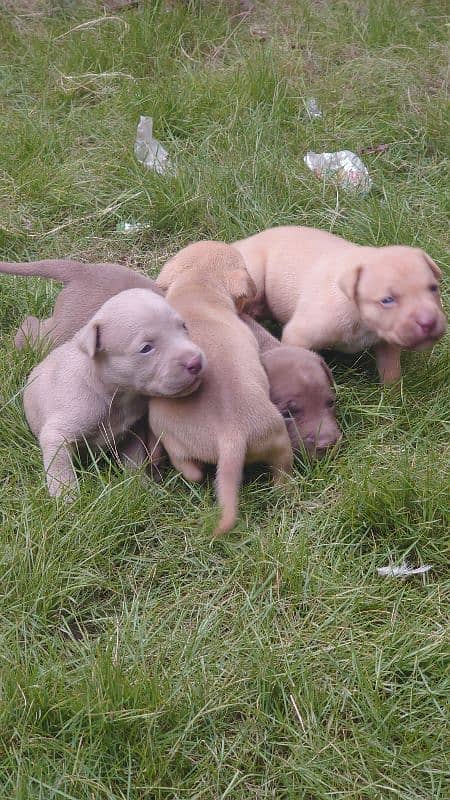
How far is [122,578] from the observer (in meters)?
3.67

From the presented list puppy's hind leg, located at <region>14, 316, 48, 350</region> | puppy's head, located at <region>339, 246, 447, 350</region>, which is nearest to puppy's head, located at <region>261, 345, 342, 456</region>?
puppy's head, located at <region>339, 246, 447, 350</region>

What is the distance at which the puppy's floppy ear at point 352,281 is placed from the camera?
4383mm

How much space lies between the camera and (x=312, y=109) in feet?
22.5

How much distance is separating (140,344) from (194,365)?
30 cm

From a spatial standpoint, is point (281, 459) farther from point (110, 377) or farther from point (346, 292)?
point (346, 292)

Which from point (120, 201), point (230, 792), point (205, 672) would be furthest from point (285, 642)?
point (120, 201)

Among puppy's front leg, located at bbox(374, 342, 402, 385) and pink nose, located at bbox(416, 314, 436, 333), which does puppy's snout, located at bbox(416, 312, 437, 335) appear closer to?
pink nose, located at bbox(416, 314, 436, 333)

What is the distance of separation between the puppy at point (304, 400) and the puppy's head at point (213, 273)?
1.37 feet

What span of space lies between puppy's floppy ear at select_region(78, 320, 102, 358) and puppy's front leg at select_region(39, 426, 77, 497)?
39cm

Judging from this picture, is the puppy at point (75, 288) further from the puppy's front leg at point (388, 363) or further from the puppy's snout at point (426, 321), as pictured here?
the puppy's snout at point (426, 321)

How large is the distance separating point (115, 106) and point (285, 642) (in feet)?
15.8

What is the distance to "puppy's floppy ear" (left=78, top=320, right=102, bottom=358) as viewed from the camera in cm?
393

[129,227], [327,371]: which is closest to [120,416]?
[327,371]

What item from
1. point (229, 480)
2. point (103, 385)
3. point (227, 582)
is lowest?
point (227, 582)
